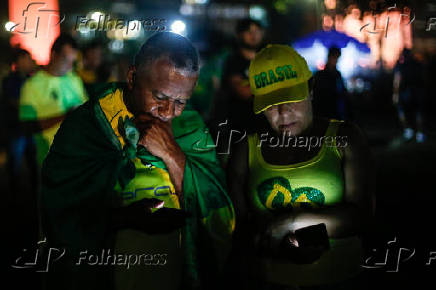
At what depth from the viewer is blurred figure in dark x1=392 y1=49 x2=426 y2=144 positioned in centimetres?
1300

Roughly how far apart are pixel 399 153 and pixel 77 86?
8269mm

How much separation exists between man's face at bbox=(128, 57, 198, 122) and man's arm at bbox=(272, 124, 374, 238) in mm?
707

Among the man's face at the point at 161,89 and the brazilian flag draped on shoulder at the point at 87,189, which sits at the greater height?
the man's face at the point at 161,89

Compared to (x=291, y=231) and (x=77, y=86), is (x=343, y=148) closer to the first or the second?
(x=291, y=231)

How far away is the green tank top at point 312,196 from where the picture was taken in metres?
2.08

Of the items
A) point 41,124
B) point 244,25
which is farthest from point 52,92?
point 244,25

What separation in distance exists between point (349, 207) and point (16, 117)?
20.4ft

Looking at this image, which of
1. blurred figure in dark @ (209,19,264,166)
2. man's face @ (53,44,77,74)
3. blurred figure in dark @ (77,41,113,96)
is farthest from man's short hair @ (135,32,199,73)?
blurred figure in dark @ (77,41,113,96)

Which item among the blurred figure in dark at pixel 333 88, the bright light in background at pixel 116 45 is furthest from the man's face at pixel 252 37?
the bright light in background at pixel 116 45

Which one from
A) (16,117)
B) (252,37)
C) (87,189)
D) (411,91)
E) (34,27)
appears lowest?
(411,91)

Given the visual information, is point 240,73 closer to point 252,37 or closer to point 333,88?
point 252,37

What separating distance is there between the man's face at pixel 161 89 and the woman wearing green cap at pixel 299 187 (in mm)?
378

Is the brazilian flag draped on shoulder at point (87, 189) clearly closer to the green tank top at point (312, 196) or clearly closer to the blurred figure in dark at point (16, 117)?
the green tank top at point (312, 196)

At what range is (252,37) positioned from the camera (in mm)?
4957
